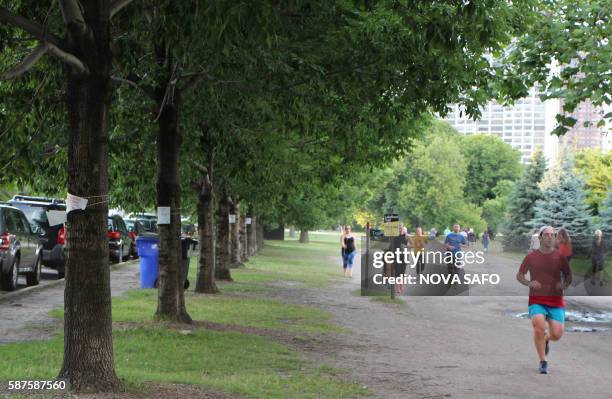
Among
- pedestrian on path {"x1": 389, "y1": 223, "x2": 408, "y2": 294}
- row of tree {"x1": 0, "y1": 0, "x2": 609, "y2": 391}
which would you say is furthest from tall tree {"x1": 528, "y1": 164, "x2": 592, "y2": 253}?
row of tree {"x1": 0, "y1": 0, "x2": 609, "y2": 391}

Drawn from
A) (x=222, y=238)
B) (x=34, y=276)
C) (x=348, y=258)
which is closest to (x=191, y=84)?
(x=34, y=276)

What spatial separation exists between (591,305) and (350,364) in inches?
575

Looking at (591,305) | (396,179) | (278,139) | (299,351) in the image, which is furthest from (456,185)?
(299,351)

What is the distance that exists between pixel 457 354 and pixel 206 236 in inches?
344

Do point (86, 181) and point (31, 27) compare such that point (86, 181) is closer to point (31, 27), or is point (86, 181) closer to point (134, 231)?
point (31, 27)

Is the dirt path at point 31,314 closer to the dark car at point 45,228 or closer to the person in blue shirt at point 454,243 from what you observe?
the dark car at point 45,228

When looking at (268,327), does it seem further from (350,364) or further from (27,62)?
(27,62)

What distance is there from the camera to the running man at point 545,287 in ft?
38.6

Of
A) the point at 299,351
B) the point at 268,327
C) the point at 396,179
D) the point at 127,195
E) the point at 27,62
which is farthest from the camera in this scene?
the point at 396,179

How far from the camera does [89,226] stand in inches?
327

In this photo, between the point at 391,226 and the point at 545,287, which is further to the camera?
the point at 391,226

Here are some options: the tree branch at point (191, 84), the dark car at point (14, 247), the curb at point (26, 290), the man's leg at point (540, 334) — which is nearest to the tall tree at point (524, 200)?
the curb at point (26, 290)

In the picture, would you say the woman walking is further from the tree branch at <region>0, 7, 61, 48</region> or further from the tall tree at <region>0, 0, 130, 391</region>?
the tree branch at <region>0, 7, 61, 48</region>

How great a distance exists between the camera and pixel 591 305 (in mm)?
24891
